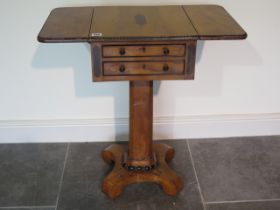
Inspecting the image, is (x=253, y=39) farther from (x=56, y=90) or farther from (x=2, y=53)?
(x=2, y=53)

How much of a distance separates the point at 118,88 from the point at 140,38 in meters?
0.69

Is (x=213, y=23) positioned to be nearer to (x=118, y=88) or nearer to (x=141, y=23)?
(x=141, y=23)

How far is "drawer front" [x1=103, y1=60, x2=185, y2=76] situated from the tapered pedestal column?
205 mm

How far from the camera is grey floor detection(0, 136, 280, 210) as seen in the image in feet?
5.43

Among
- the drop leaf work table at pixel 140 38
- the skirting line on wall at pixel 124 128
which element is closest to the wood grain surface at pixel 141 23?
the drop leaf work table at pixel 140 38

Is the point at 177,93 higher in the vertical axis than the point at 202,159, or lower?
higher

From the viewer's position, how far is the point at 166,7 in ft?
5.30

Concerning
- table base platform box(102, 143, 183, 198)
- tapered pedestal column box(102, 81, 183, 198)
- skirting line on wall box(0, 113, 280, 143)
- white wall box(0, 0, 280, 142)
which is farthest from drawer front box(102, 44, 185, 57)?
skirting line on wall box(0, 113, 280, 143)

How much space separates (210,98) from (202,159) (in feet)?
1.10

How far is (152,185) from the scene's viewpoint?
1.77m

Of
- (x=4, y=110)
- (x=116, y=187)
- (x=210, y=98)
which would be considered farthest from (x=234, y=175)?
(x=4, y=110)

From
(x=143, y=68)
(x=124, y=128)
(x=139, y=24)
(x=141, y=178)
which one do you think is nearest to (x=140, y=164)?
(x=141, y=178)

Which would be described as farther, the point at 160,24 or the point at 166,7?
the point at 166,7

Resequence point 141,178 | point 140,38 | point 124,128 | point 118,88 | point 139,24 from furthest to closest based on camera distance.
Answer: point 124,128, point 118,88, point 141,178, point 139,24, point 140,38
